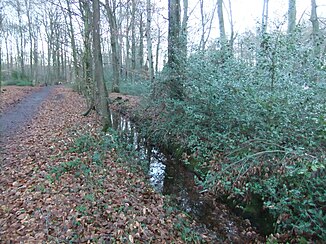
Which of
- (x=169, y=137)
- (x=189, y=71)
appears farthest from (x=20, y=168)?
(x=189, y=71)

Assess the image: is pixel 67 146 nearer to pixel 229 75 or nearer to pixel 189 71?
pixel 189 71

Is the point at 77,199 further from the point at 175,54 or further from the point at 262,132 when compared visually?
the point at 175,54

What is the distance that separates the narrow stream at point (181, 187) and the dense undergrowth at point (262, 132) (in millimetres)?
390

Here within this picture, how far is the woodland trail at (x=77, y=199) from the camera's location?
13.5 feet

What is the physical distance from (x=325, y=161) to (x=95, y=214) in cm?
386

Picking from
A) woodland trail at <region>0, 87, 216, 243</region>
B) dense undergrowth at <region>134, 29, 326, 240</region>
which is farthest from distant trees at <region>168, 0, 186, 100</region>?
woodland trail at <region>0, 87, 216, 243</region>

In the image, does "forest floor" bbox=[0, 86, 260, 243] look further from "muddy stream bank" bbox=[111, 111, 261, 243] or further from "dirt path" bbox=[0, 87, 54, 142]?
"dirt path" bbox=[0, 87, 54, 142]

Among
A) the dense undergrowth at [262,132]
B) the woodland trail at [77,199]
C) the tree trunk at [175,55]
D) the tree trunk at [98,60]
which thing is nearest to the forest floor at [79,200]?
the woodland trail at [77,199]

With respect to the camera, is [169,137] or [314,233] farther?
[169,137]

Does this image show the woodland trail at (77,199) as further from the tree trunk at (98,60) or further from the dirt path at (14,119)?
the tree trunk at (98,60)

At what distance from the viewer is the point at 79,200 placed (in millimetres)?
4906

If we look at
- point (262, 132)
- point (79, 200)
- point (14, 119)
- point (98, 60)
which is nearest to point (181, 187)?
point (262, 132)

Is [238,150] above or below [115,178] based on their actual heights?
above

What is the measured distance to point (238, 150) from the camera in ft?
19.2
